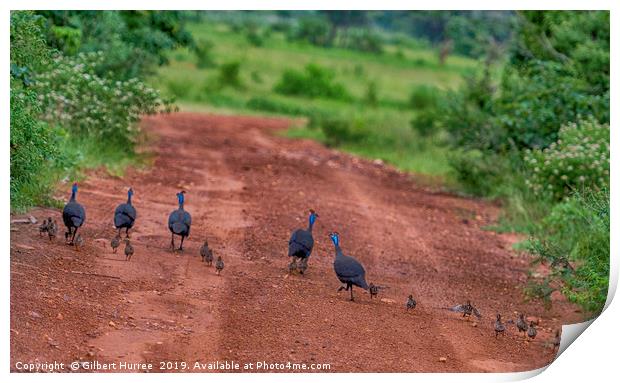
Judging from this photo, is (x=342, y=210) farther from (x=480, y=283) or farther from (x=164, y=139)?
(x=164, y=139)

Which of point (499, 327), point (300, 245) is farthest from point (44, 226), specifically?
point (499, 327)

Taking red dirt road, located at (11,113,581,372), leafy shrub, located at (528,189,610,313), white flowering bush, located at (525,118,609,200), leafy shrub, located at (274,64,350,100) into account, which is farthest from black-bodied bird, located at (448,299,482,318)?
leafy shrub, located at (274,64,350,100)

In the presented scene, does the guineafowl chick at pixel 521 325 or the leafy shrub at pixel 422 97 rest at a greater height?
the guineafowl chick at pixel 521 325

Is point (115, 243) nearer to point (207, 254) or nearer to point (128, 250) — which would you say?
point (128, 250)

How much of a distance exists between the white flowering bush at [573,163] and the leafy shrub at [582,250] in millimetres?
448

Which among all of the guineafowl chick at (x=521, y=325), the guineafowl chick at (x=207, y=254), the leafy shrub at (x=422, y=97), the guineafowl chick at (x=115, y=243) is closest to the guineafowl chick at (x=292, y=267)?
the guineafowl chick at (x=207, y=254)

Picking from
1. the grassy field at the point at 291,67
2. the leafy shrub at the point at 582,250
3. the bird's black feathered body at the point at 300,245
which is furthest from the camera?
the grassy field at the point at 291,67

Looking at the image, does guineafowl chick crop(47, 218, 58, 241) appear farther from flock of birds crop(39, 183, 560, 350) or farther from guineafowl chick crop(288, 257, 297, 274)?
guineafowl chick crop(288, 257, 297, 274)

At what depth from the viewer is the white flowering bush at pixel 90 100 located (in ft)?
42.0

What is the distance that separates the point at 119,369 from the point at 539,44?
12.5m

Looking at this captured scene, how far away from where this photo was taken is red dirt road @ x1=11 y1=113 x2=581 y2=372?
6.91m

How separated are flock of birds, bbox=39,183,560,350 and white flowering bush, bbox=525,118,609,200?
351 cm

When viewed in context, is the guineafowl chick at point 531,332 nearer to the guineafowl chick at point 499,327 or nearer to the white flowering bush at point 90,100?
the guineafowl chick at point 499,327
